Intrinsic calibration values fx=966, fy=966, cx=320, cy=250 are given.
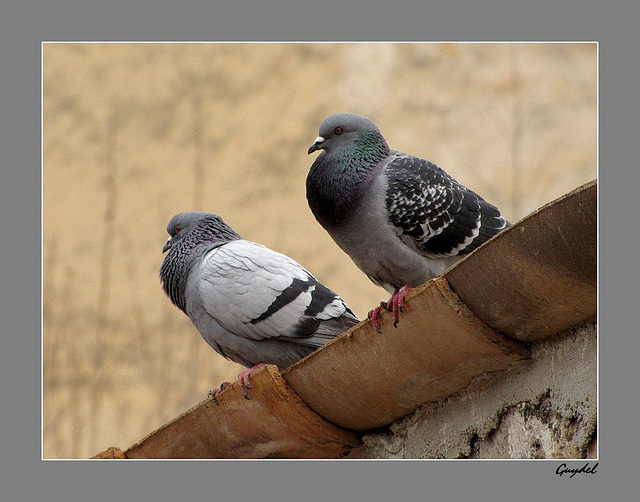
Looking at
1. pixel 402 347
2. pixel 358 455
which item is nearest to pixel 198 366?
pixel 358 455

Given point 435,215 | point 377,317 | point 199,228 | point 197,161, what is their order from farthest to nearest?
point 197,161 < point 199,228 < point 435,215 < point 377,317

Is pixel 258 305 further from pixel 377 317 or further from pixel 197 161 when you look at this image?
pixel 197 161

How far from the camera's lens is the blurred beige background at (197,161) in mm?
6695

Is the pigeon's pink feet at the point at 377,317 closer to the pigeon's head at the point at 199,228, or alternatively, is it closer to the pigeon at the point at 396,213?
the pigeon at the point at 396,213

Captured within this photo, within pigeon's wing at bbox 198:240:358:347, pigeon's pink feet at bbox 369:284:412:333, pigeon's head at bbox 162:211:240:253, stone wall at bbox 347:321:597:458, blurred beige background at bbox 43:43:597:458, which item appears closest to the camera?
stone wall at bbox 347:321:597:458

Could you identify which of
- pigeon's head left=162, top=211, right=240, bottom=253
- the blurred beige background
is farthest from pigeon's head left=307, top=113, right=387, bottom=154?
the blurred beige background

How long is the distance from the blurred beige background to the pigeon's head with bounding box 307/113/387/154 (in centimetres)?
108

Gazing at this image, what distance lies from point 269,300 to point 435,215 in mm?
975

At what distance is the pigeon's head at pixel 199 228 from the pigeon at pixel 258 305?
0.29m

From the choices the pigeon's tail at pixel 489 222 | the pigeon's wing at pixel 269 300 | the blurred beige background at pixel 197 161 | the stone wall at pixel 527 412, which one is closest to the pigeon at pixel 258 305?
the pigeon's wing at pixel 269 300

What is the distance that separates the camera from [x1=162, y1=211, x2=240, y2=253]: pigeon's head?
5840mm

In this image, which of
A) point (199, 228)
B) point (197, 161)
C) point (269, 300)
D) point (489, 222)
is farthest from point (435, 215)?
point (197, 161)

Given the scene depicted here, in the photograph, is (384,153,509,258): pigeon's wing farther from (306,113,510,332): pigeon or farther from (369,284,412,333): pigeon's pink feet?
(369,284,412,333): pigeon's pink feet

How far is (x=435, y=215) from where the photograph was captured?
4.91m
